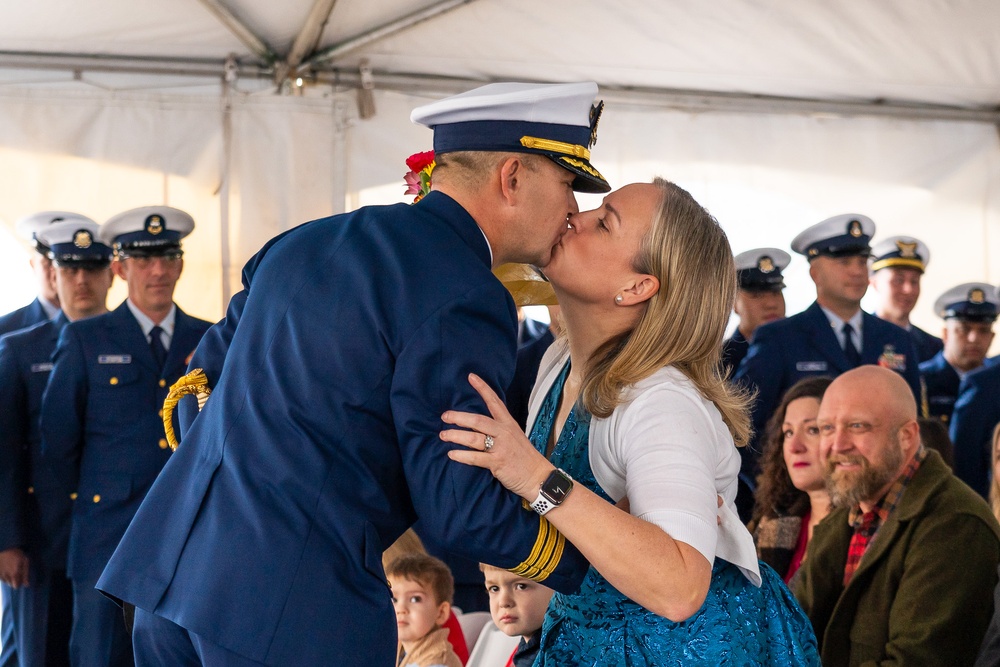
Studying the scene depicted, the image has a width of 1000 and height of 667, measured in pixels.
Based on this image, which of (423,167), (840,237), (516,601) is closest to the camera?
(423,167)

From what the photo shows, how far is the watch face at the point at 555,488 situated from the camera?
5.92 feet

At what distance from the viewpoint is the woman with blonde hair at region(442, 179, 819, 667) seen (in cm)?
181

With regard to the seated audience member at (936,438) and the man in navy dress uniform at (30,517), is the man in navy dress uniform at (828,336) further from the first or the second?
the man in navy dress uniform at (30,517)

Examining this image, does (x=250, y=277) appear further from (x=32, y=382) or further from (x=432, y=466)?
(x=32, y=382)

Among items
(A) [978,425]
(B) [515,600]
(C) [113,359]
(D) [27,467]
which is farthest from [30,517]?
(A) [978,425]

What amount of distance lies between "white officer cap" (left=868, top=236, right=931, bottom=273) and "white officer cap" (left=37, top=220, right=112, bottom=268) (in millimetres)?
4092

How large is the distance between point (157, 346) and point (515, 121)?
341 centimetres

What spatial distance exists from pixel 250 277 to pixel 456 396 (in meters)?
0.52

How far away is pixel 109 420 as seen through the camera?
476cm

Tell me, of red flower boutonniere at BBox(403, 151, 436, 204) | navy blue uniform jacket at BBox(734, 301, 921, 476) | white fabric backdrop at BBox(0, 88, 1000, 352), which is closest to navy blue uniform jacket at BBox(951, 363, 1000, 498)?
navy blue uniform jacket at BBox(734, 301, 921, 476)

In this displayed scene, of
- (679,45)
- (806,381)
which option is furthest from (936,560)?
(679,45)

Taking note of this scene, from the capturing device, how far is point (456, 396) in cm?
172

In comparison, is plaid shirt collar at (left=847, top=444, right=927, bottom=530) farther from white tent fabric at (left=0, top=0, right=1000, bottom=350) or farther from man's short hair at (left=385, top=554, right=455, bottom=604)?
white tent fabric at (left=0, top=0, right=1000, bottom=350)

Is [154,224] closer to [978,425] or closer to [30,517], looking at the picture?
[30,517]
